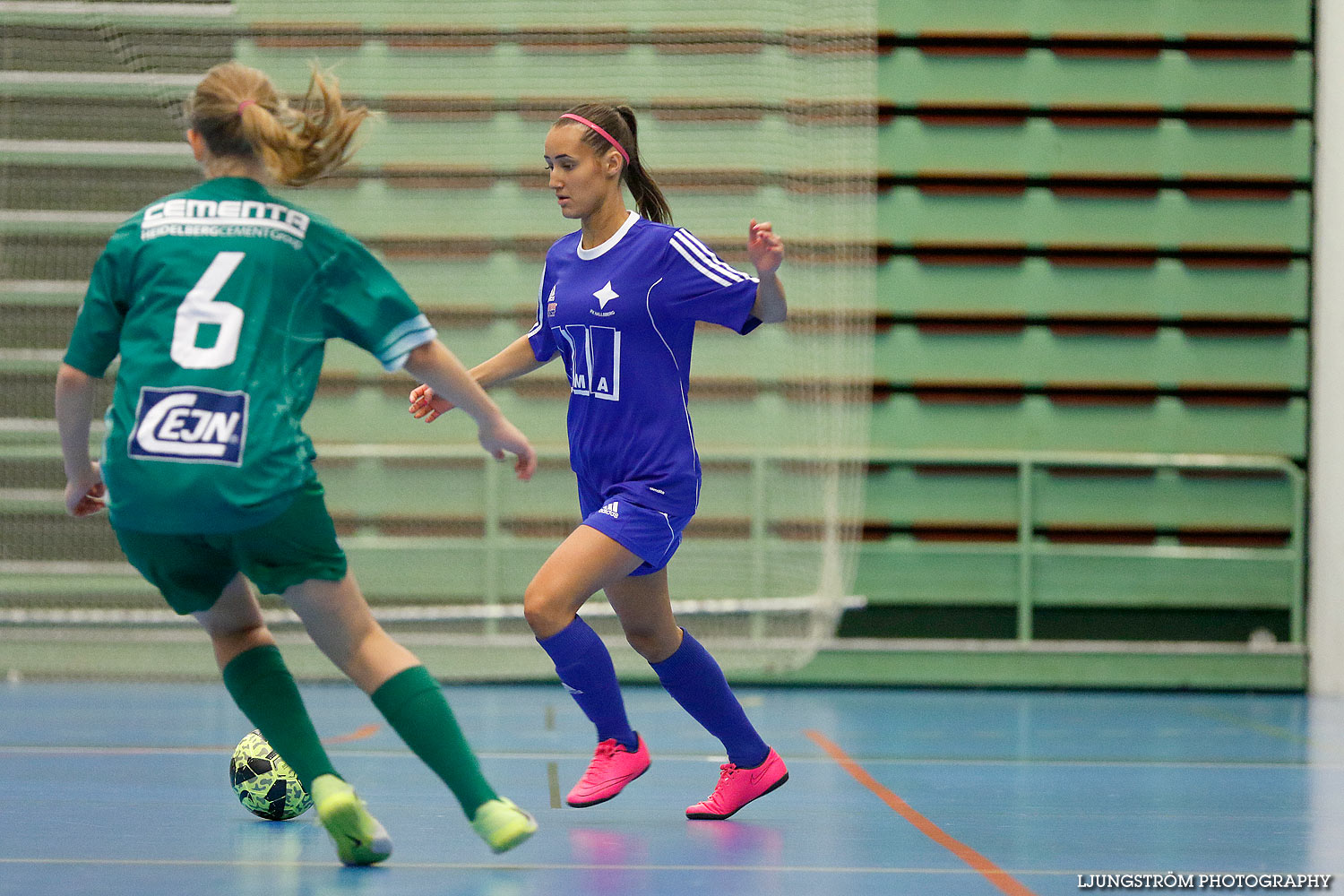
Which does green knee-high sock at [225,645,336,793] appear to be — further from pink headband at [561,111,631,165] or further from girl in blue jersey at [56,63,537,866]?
pink headband at [561,111,631,165]

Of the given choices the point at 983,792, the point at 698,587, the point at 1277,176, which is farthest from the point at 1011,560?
the point at 983,792

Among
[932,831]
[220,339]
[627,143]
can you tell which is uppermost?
[627,143]

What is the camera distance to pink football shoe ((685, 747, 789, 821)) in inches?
132

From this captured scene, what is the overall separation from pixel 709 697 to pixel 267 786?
104cm

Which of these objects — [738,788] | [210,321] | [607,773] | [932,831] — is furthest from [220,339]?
[932,831]

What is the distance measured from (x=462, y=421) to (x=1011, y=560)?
2.96 meters

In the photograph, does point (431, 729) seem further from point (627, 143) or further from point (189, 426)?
point (627, 143)

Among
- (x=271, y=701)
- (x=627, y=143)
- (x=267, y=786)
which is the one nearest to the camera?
(x=271, y=701)

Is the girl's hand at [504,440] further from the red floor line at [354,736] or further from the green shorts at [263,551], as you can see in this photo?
the red floor line at [354,736]

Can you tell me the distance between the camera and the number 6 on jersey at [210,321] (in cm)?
233

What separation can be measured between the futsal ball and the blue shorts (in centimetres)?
89

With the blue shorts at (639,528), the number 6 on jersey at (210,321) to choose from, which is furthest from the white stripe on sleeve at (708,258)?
the number 6 on jersey at (210,321)

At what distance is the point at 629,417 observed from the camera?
329cm

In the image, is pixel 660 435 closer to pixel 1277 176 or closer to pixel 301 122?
pixel 301 122
